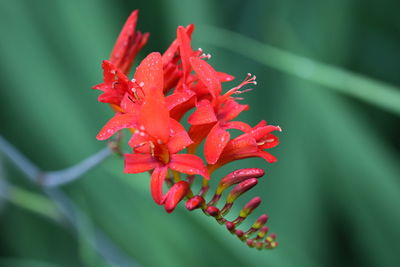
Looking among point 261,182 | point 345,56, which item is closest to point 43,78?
point 261,182

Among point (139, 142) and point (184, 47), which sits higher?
point (184, 47)

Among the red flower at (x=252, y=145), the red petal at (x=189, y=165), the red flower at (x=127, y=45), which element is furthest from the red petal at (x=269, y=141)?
the red flower at (x=127, y=45)

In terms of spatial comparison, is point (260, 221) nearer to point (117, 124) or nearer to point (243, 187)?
point (243, 187)

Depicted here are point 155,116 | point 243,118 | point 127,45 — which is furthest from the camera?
point 243,118

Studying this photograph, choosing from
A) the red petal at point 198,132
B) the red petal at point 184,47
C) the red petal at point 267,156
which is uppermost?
the red petal at point 184,47

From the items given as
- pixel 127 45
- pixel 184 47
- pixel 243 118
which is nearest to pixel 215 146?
pixel 184 47

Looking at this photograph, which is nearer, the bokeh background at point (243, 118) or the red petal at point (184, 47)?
the red petal at point (184, 47)

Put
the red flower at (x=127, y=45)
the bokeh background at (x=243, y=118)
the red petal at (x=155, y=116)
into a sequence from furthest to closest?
the bokeh background at (x=243, y=118)
the red flower at (x=127, y=45)
the red petal at (x=155, y=116)

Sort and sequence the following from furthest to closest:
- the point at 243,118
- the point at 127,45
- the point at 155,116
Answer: the point at 243,118 → the point at 127,45 → the point at 155,116

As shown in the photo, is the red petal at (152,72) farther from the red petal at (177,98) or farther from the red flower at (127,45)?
the red flower at (127,45)
